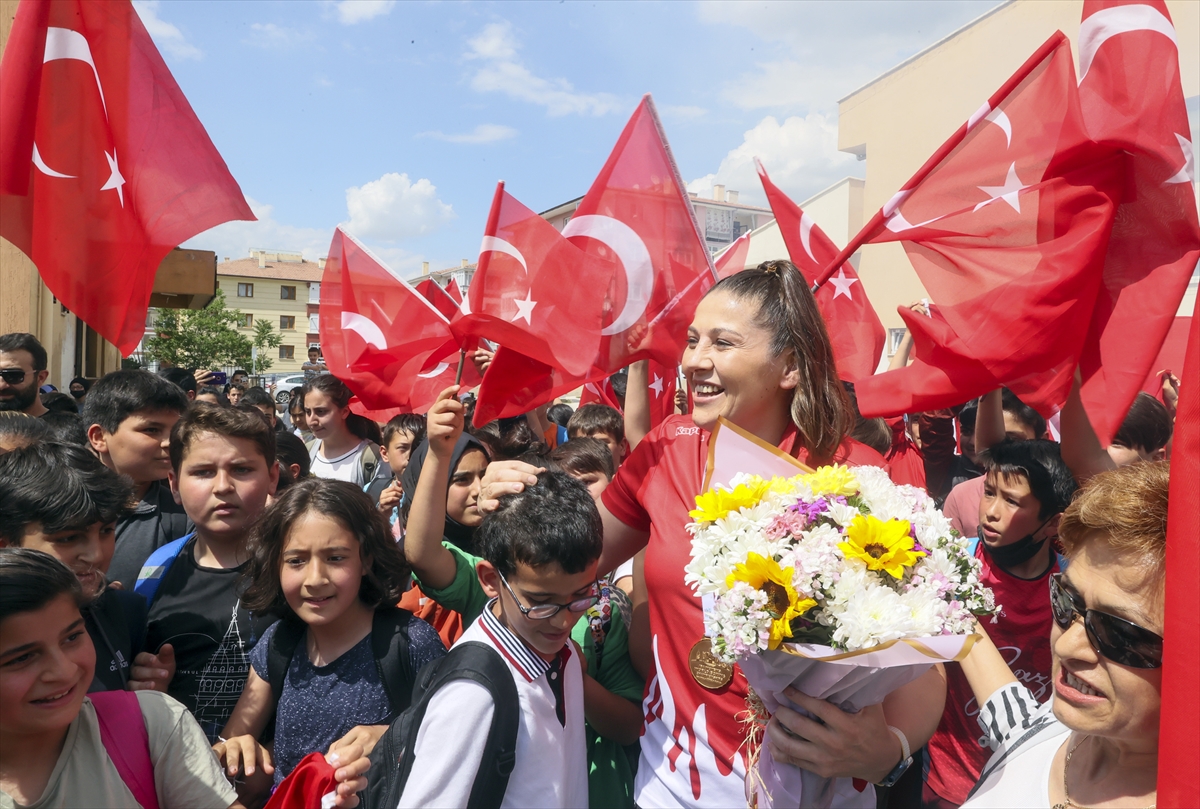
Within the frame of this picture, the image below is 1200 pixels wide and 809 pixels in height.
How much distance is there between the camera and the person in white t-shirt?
6.38 meters

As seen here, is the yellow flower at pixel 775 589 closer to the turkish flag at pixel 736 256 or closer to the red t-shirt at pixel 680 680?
the red t-shirt at pixel 680 680

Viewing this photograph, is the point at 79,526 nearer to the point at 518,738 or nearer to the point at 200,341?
the point at 518,738

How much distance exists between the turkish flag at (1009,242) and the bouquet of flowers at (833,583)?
174 cm

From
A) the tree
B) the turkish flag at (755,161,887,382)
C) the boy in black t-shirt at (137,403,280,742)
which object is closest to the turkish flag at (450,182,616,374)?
the boy in black t-shirt at (137,403,280,742)

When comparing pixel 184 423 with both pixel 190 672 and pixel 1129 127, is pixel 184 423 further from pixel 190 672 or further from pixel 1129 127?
pixel 1129 127

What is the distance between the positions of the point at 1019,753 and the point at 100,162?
4.16 meters

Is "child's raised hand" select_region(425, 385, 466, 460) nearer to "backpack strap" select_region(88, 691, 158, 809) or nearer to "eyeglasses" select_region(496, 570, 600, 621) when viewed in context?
"eyeglasses" select_region(496, 570, 600, 621)

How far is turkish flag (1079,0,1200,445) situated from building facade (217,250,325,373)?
7075 centimetres

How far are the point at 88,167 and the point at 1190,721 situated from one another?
4.31 metres

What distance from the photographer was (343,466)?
21.0ft

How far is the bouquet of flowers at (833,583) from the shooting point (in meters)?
1.47

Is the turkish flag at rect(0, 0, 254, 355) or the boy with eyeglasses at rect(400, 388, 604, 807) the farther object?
the turkish flag at rect(0, 0, 254, 355)

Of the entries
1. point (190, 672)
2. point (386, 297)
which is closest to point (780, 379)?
point (190, 672)

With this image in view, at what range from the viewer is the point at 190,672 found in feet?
9.14
